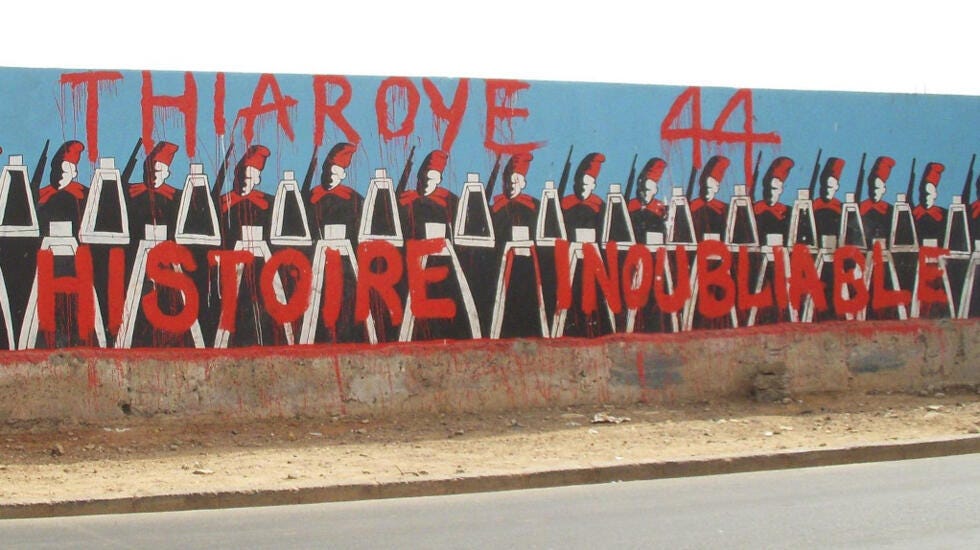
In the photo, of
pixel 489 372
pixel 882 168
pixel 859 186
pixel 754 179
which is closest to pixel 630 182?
pixel 754 179

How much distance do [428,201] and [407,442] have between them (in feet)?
7.95

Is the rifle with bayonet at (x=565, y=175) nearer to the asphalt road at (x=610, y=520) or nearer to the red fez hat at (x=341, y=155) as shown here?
the red fez hat at (x=341, y=155)

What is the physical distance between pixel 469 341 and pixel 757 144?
3838 mm

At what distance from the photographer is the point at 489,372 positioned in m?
9.95

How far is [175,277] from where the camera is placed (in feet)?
30.6

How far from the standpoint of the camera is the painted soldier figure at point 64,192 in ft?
30.0

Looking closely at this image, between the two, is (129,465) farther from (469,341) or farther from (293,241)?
(469,341)

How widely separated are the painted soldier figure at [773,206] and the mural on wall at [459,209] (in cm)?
2

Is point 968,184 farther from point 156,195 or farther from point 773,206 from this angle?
point 156,195

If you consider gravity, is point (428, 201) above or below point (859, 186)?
below

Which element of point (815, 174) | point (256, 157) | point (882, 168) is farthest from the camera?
point (882, 168)

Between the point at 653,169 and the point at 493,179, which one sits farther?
the point at 653,169

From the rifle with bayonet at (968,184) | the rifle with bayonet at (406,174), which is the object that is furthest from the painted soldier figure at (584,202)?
the rifle with bayonet at (968,184)

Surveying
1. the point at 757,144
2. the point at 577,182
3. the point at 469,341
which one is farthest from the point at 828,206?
the point at 469,341
